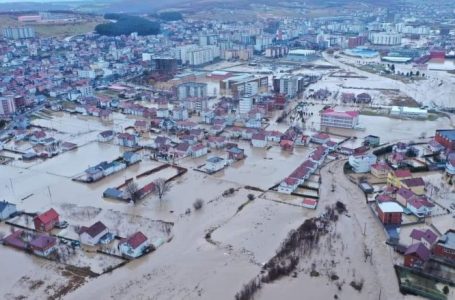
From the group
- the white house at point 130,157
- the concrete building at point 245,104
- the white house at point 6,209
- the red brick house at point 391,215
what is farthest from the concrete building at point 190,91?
the red brick house at point 391,215

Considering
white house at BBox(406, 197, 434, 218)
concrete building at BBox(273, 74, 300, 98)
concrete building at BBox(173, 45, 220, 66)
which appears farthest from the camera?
concrete building at BBox(173, 45, 220, 66)

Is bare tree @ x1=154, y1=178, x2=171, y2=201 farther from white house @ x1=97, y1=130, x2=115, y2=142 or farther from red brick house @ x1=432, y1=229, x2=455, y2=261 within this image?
red brick house @ x1=432, y1=229, x2=455, y2=261

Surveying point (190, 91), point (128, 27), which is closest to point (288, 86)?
point (190, 91)

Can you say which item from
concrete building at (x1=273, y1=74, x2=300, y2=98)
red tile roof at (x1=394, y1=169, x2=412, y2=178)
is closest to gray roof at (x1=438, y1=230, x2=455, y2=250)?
red tile roof at (x1=394, y1=169, x2=412, y2=178)

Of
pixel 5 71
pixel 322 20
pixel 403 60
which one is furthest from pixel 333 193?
pixel 322 20

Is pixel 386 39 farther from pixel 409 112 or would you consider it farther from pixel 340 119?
pixel 340 119
